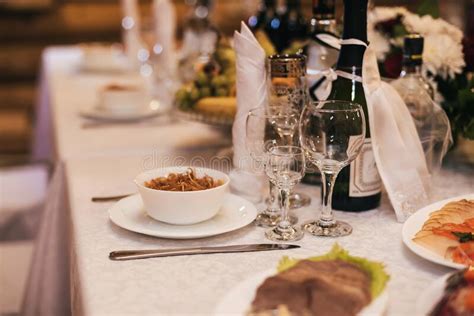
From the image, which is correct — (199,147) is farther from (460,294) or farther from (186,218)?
(460,294)

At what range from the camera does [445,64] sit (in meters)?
1.30

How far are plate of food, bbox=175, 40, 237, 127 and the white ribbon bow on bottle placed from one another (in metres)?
0.32

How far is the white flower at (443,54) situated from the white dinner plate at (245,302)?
2.23 feet

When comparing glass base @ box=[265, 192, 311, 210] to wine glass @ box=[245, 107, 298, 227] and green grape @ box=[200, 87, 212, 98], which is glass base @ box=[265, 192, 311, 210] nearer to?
wine glass @ box=[245, 107, 298, 227]

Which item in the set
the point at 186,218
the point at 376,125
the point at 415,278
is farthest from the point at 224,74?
the point at 415,278

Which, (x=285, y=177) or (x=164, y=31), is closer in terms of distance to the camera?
(x=285, y=177)

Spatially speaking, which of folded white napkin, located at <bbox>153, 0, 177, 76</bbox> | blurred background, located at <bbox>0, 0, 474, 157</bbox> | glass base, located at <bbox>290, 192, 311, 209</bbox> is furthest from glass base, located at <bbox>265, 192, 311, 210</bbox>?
blurred background, located at <bbox>0, 0, 474, 157</bbox>

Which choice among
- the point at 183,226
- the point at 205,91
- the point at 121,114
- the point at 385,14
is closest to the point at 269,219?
the point at 183,226

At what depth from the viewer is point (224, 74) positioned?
1.55 metres

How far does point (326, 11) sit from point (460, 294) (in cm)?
72

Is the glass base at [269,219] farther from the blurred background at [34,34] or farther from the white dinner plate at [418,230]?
the blurred background at [34,34]

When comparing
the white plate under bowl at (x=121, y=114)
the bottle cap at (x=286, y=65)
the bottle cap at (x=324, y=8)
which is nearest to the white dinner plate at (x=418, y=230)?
the bottle cap at (x=286, y=65)

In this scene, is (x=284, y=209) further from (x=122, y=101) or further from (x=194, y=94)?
(x=122, y=101)

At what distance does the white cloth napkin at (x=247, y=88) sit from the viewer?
116 cm
